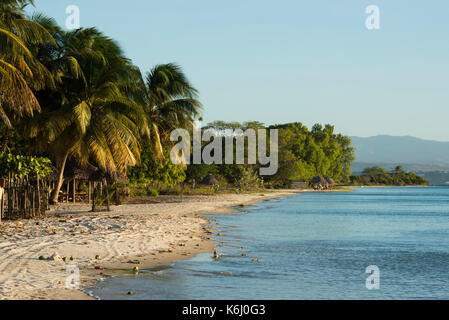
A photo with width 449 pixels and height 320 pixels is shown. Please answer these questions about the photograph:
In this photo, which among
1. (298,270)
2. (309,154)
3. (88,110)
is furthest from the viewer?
(309,154)

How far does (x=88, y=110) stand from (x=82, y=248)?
10653 mm

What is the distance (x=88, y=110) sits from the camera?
2164cm

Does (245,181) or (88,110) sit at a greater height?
(88,110)

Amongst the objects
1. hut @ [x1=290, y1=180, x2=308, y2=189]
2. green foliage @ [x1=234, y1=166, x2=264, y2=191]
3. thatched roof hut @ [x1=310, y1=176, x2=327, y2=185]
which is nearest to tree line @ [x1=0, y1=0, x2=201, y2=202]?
green foliage @ [x1=234, y1=166, x2=264, y2=191]

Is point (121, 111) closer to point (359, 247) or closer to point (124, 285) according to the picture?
point (359, 247)

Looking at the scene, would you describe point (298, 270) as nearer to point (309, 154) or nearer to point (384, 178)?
point (309, 154)

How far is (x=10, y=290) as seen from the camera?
7707 mm

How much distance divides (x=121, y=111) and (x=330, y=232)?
33.2ft

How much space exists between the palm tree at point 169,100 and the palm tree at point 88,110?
5.67 m

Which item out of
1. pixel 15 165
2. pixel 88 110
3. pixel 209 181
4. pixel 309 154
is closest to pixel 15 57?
pixel 15 165

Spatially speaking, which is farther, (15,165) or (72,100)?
(72,100)

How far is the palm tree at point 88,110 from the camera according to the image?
2159 centimetres
